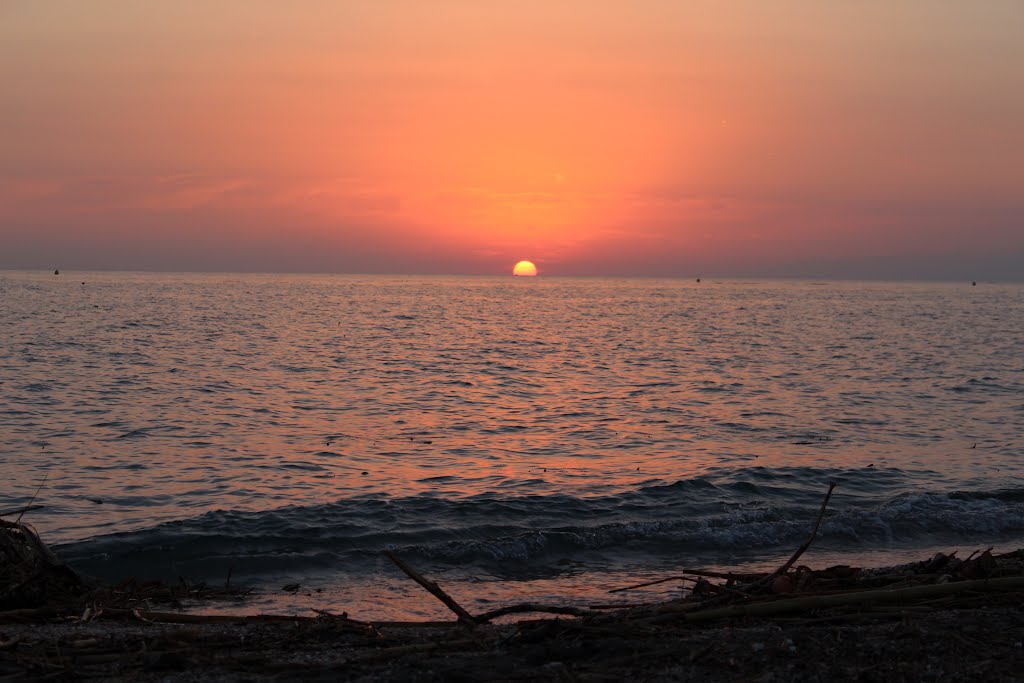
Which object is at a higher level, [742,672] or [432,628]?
[742,672]

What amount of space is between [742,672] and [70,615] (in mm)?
6231

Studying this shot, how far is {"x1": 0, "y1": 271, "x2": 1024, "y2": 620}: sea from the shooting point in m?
11.9

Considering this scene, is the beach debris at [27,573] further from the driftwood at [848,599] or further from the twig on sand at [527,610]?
the driftwood at [848,599]

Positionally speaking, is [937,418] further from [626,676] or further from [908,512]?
[626,676]

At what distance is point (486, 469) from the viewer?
17688mm

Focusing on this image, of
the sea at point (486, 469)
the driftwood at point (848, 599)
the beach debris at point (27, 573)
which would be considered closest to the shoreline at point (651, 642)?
the driftwood at point (848, 599)

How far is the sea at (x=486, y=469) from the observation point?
1187 centimetres

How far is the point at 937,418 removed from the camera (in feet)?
80.9

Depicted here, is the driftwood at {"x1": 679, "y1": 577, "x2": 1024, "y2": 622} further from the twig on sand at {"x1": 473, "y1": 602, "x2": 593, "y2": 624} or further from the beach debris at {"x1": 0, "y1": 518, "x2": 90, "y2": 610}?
the beach debris at {"x1": 0, "y1": 518, "x2": 90, "y2": 610}

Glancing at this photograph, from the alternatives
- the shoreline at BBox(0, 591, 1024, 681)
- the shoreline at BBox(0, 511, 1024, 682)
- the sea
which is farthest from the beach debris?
the sea

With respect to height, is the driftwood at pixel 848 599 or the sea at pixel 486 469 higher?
the driftwood at pixel 848 599

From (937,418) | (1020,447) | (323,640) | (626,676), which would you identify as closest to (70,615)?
(323,640)

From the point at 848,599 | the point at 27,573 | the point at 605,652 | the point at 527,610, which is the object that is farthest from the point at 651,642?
the point at 27,573

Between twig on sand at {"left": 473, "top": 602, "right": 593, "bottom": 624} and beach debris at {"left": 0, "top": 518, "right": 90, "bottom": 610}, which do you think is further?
beach debris at {"left": 0, "top": 518, "right": 90, "bottom": 610}
